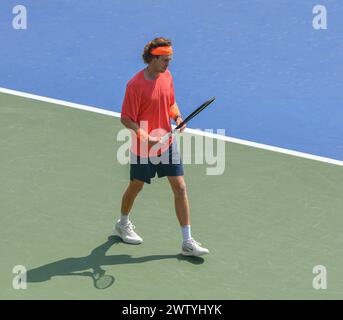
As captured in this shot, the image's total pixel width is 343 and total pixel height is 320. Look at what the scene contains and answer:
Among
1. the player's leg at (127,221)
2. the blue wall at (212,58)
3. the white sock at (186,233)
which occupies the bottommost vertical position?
the white sock at (186,233)

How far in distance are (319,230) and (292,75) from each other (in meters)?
3.98

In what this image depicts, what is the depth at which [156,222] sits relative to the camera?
10172 mm

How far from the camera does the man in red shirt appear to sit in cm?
929

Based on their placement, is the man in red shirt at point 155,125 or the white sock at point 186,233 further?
the white sock at point 186,233

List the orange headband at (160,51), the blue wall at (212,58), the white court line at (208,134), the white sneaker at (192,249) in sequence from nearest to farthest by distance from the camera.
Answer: the orange headband at (160,51) → the white sneaker at (192,249) → the white court line at (208,134) → the blue wall at (212,58)

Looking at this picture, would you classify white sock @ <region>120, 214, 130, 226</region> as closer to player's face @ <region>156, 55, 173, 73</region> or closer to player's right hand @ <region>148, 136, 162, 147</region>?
player's right hand @ <region>148, 136, 162, 147</region>

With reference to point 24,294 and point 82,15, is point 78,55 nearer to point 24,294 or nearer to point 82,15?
point 82,15

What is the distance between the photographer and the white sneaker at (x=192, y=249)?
31.1ft

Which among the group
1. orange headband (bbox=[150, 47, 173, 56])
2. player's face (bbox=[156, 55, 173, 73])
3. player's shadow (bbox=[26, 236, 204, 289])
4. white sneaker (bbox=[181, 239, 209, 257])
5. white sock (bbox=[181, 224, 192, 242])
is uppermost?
orange headband (bbox=[150, 47, 173, 56])

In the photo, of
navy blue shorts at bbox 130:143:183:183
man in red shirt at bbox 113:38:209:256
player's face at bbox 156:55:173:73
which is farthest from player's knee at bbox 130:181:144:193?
player's face at bbox 156:55:173:73

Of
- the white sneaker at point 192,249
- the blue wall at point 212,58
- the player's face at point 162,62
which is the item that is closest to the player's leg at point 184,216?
the white sneaker at point 192,249

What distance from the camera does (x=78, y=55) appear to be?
14.1m

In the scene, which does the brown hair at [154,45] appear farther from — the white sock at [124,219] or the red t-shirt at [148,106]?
the white sock at [124,219]

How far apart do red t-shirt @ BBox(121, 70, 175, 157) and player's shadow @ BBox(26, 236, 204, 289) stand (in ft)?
3.32
